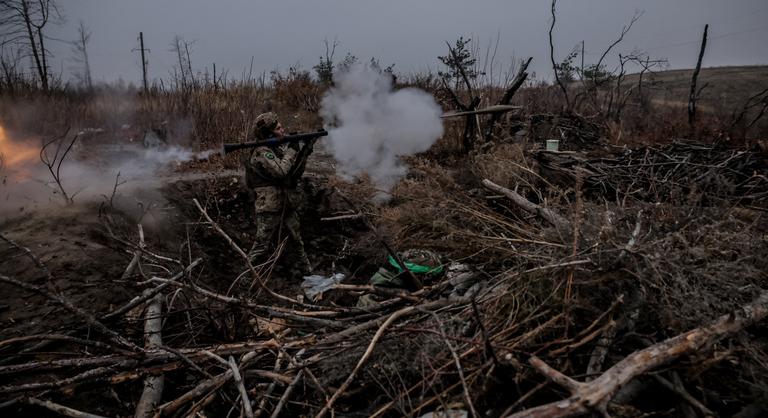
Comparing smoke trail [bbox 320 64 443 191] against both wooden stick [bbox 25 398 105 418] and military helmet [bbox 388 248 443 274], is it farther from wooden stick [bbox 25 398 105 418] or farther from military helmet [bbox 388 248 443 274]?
wooden stick [bbox 25 398 105 418]

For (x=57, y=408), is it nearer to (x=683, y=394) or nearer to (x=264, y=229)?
(x=683, y=394)

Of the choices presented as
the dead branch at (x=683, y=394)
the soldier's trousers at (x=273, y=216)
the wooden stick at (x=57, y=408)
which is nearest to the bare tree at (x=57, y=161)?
the soldier's trousers at (x=273, y=216)

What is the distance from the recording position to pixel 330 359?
1841 mm

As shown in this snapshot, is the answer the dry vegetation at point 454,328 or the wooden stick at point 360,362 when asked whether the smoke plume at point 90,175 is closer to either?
the dry vegetation at point 454,328

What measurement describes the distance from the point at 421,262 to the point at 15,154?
8.62 meters

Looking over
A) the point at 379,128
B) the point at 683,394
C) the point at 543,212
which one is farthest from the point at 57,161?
the point at 683,394

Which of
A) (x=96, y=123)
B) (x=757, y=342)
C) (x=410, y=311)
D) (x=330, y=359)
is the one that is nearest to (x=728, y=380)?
(x=757, y=342)

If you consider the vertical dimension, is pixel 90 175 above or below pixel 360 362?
above

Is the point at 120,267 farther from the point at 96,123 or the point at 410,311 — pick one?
the point at 96,123

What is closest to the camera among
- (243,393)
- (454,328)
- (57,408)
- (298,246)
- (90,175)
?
(243,393)

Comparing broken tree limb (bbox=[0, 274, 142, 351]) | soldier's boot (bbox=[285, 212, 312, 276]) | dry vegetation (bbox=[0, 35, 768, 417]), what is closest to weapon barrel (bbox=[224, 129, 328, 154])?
soldier's boot (bbox=[285, 212, 312, 276])

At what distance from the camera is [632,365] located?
4.65 feet

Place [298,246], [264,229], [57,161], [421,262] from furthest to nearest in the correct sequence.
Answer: [57,161], [298,246], [264,229], [421,262]

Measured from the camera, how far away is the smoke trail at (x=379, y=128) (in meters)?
6.93
